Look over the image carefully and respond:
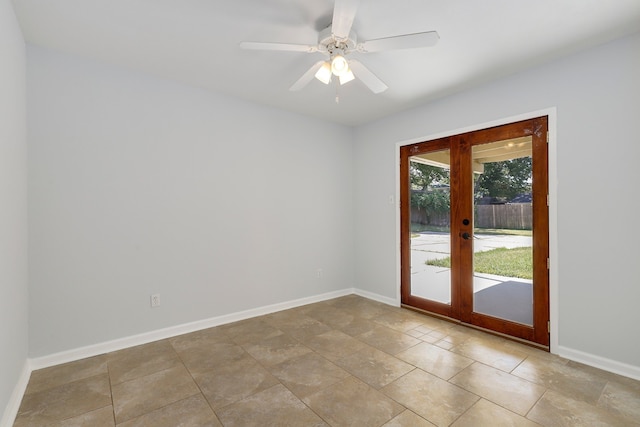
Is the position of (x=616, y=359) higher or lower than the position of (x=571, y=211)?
lower

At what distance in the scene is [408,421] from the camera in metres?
1.79

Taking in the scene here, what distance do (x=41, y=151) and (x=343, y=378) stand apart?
3.03 m

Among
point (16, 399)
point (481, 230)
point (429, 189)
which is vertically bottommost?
point (16, 399)

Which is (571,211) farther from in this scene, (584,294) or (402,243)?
(402,243)

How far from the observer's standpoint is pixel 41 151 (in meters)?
2.43

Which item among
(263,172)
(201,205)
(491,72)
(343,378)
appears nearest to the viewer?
(343,378)

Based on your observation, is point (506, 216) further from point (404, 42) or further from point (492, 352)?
point (404, 42)

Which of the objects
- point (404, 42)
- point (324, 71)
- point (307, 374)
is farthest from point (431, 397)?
point (324, 71)

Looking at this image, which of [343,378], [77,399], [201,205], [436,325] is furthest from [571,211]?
[77,399]

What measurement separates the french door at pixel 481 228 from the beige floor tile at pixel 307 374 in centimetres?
177

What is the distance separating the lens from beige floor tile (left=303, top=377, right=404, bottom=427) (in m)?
1.81

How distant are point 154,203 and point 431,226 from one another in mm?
3118

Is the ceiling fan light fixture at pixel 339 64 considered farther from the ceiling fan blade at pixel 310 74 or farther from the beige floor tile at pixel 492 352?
the beige floor tile at pixel 492 352

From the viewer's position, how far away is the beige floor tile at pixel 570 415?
177cm
